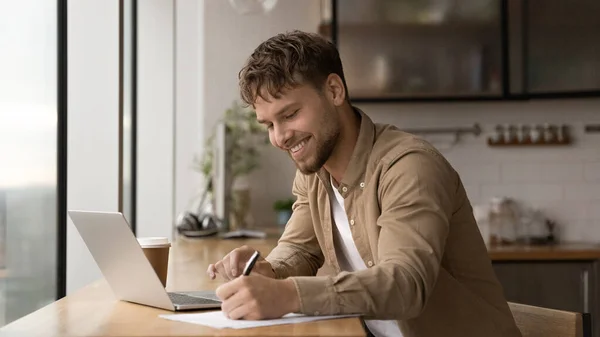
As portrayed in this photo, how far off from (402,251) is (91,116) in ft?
6.59

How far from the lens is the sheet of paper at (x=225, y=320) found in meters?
1.61

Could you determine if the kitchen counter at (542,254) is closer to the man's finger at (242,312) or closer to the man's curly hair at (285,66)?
the man's curly hair at (285,66)

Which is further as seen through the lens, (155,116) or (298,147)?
(155,116)

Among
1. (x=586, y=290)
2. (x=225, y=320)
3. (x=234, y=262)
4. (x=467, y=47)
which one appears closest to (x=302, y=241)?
(x=234, y=262)

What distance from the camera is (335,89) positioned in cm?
212

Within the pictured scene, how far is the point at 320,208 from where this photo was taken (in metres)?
2.26

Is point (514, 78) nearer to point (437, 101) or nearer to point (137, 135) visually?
point (437, 101)

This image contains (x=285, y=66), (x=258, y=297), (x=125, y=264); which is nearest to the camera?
(x=258, y=297)

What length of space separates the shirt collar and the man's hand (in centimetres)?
50

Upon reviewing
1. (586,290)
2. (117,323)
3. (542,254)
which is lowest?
(586,290)

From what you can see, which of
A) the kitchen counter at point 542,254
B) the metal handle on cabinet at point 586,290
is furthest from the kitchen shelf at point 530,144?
the metal handle on cabinet at point 586,290

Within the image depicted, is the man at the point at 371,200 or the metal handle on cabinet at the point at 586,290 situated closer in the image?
the man at the point at 371,200

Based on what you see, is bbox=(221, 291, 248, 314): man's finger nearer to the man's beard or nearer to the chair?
the man's beard

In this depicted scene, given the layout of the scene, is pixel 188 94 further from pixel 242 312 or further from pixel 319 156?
pixel 242 312
